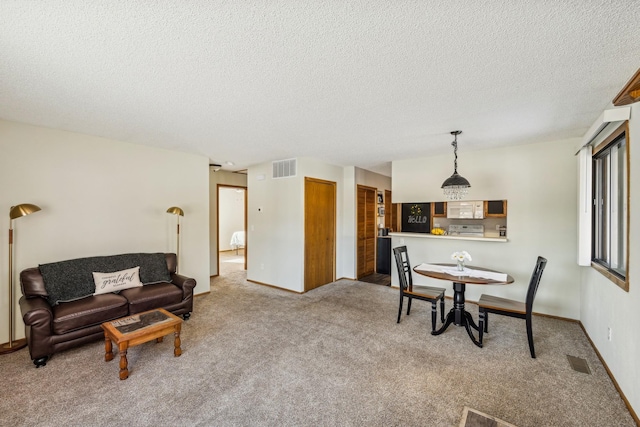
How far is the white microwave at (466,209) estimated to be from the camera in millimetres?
4383

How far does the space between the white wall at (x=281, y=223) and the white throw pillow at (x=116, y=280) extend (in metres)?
2.28

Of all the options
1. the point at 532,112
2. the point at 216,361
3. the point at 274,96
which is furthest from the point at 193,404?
the point at 532,112

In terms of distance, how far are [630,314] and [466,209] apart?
257 centimetres

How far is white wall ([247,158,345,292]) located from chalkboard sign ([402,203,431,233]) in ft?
4.61

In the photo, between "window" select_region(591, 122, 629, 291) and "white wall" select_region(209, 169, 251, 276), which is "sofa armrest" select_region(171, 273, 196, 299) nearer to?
"white wall" select_region(209, 169, 251, 276)


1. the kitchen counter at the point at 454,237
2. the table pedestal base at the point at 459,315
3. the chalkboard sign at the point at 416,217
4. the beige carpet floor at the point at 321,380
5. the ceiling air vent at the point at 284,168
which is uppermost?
the ceiling air vent at the point at 284,168

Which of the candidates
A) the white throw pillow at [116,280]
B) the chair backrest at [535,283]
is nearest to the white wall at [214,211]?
the white throw pillow at [116,280]

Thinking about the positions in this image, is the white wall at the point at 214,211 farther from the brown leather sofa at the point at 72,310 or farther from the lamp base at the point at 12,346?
the lamp base at the point at 12,346

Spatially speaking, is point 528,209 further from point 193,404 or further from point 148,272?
point 148,272

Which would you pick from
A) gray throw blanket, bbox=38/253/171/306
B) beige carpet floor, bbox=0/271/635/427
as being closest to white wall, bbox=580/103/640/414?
beige carpet floor, bbox=0/271/635/427

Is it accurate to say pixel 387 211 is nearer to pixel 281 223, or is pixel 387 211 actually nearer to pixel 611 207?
pixel 281 223

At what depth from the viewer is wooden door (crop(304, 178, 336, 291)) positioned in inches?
201

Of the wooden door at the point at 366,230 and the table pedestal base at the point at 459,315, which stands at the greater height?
the wooden door at the point at 366,230

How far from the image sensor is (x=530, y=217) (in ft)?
13.0
